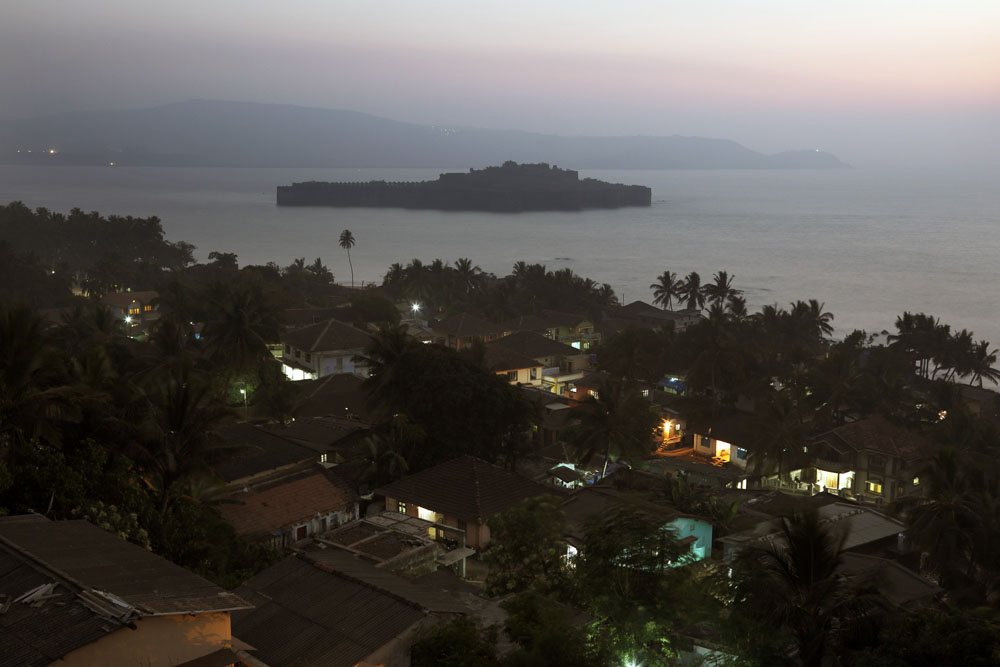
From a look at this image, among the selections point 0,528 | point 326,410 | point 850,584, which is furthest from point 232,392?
point 850,584

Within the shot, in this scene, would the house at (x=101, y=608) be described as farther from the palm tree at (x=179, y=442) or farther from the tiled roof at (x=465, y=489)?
the tiled roof at (x=465, y=489)

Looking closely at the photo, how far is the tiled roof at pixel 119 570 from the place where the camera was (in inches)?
340

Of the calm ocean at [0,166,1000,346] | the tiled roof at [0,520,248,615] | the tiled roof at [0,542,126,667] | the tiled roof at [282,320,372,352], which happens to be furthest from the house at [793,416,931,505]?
the calm ocean at [0,166,1000,346]

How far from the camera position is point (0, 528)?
408 inches

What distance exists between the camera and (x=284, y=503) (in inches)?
865

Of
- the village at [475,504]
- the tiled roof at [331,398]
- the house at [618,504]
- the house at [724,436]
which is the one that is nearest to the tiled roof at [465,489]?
the village at [475,504]

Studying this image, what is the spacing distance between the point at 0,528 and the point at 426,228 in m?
168

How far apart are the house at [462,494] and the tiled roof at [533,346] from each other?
76.8 feet

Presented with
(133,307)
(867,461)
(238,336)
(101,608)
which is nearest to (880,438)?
(867,461)

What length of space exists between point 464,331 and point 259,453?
3042 centimetres

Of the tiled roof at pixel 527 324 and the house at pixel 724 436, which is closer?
the house at pixel 724 436

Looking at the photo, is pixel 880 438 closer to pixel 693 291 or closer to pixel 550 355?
pixel 550 355

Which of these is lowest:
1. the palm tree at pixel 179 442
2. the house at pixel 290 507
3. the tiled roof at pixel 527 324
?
the tiled roof at pixel 527 324

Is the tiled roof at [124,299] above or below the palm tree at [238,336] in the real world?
below
